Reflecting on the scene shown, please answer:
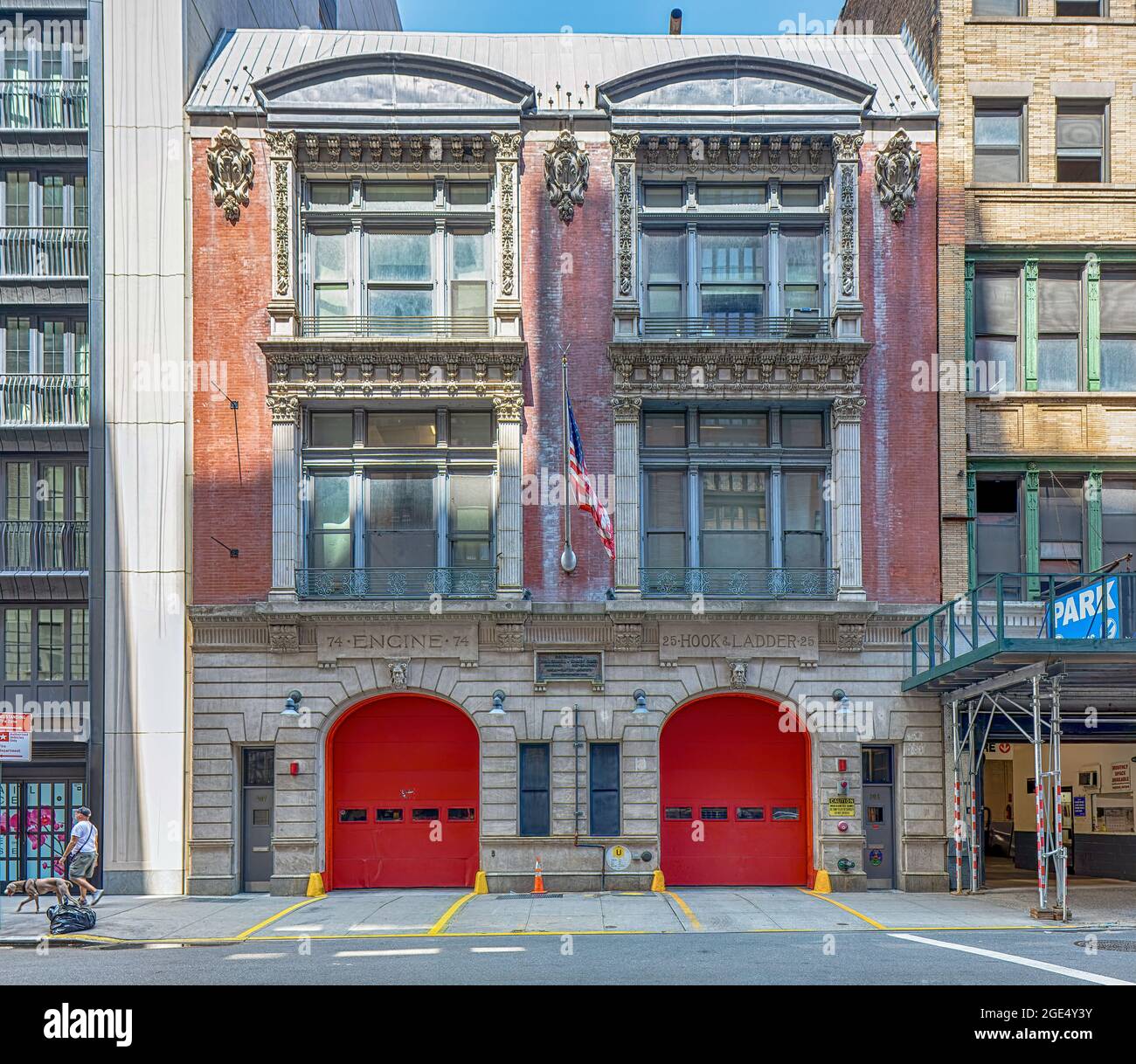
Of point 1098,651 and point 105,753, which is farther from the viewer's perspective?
point 105,753

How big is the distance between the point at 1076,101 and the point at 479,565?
636 inches

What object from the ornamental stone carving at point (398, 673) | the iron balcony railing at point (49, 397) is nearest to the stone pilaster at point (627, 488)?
the ornamental stone carving at point (398, 673)

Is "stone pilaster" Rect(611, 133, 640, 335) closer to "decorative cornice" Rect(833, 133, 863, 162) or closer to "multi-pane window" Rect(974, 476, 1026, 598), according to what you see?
"decorative cornice" Rect(833, 133, 863, 162)

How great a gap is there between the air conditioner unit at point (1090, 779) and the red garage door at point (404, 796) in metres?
13.9

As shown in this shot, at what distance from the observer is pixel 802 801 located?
23.9 meters

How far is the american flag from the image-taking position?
68.7ft

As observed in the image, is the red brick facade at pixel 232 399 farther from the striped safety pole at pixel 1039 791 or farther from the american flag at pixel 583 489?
the striped safety pole at pixel 1039 791

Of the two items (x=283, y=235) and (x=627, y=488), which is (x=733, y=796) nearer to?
(x=627, y=488)

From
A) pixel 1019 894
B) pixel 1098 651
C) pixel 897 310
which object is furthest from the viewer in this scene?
pixel 897 310

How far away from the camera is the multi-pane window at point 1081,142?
80.0 ft

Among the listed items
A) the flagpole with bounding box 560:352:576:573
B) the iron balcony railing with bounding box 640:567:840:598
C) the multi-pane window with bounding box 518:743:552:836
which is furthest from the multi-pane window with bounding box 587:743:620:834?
the flagpole with bounding box 560:352:576:573

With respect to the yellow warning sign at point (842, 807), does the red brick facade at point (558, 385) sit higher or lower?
higher
